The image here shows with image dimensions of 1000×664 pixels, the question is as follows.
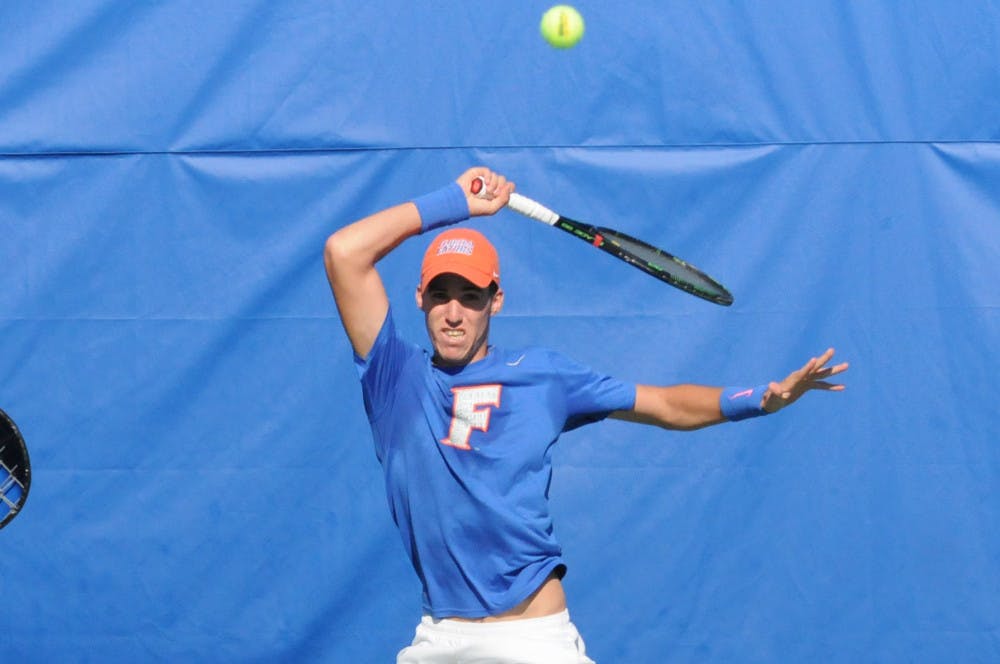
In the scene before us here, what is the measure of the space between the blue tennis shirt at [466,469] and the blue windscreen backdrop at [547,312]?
52.3 inches

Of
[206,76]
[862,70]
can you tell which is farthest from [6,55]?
[862,70]

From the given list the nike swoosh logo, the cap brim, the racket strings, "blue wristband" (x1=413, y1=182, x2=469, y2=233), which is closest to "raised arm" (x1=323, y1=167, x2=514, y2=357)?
"blue wristband" (x1=413, y1=182, x2=469, y2=233)

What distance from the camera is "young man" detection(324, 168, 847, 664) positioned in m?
3.61

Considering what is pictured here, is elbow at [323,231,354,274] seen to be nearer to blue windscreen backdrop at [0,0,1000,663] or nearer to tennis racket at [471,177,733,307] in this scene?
tennis racket at [471,177,733,307]

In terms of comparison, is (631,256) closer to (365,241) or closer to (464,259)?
(464,259)

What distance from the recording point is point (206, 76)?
16.6 ft

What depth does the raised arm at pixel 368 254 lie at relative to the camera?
3.58 meters

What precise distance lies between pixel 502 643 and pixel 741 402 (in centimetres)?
86

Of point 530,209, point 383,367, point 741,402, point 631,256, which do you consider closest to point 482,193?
point 530,209

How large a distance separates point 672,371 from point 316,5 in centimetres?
174

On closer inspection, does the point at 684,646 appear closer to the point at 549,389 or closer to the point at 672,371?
the point at 672,371

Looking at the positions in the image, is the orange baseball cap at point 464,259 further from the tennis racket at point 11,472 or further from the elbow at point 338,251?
the tennis racket at point 11,472

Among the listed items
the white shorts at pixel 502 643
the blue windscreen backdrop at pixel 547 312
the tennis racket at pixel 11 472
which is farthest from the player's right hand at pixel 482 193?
the tennis racket at pixel 11 472

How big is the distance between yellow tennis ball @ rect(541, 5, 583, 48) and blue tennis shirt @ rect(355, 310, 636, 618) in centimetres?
143
